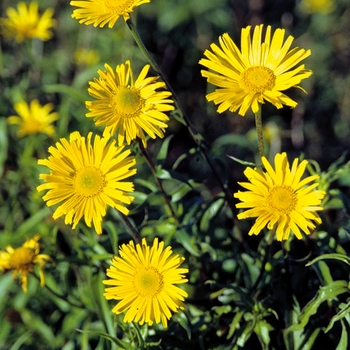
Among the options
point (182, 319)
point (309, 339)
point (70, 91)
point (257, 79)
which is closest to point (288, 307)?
point (309, 339)

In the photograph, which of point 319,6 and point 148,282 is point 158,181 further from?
point 319,6

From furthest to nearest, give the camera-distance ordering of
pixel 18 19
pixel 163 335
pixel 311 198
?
pixel 18 19 → pixel 163 335 → pixel 311 198

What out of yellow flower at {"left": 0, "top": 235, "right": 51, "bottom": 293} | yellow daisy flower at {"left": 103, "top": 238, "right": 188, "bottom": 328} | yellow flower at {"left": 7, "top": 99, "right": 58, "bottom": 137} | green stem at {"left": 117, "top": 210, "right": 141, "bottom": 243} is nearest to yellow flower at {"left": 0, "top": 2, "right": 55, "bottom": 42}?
yellow flower at {"left": 7, "top": 99, "right": 58, "bottom": 137}

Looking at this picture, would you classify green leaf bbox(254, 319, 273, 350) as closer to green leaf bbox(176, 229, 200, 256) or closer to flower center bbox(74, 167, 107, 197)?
green leaf bbox(176, 229, 200, 256)

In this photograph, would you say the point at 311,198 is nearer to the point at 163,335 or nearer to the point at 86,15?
the point at 163,335

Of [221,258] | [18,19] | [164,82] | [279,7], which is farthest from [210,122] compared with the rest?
[164,82]

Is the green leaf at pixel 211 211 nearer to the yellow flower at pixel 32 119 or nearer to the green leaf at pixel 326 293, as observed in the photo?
the green leaf at pixel 326 293
